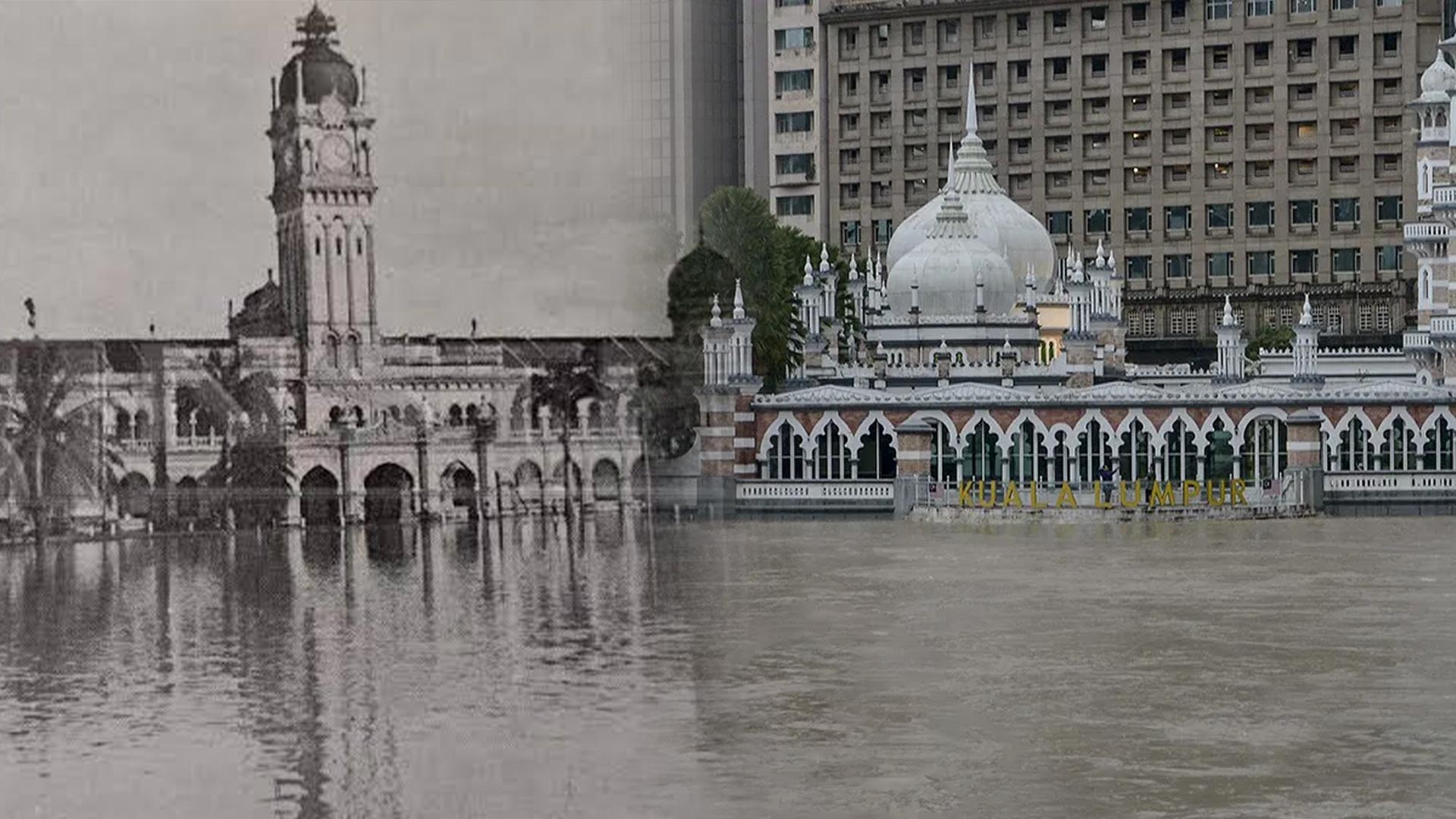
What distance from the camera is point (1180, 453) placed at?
52781 mm

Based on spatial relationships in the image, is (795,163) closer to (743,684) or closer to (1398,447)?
(1398,447)

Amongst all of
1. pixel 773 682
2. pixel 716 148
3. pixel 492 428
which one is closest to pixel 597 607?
pixel 773 682

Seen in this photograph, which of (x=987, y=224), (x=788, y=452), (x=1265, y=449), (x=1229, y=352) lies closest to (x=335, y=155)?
Result: (x=788, y=452)

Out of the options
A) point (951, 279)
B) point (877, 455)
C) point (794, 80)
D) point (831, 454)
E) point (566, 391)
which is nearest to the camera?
point (566, 391)

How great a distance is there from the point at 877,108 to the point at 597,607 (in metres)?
61.2

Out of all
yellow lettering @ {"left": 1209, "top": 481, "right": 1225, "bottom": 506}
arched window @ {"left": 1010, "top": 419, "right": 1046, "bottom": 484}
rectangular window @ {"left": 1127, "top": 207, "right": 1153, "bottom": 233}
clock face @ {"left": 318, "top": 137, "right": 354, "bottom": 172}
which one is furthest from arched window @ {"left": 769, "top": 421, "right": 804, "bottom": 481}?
rectangular window @ {"left": 1127, "top": 207, "right": 1153, "bottom": 233}

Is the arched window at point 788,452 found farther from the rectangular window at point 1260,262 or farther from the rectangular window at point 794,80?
the rectangular window at point 794,80

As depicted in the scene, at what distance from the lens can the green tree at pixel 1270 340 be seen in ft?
270

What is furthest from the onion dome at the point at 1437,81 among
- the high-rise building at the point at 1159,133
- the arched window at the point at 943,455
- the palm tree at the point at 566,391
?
the palm tree at the point at 566,391

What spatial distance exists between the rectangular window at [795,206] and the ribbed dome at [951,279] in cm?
2928

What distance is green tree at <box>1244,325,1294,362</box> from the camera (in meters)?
82.4

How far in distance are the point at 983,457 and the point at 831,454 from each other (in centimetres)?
270

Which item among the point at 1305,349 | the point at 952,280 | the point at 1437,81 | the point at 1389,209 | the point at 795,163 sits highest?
the point at 795,163

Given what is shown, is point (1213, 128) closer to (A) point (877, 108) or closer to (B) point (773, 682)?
(A) point (877, 108)
